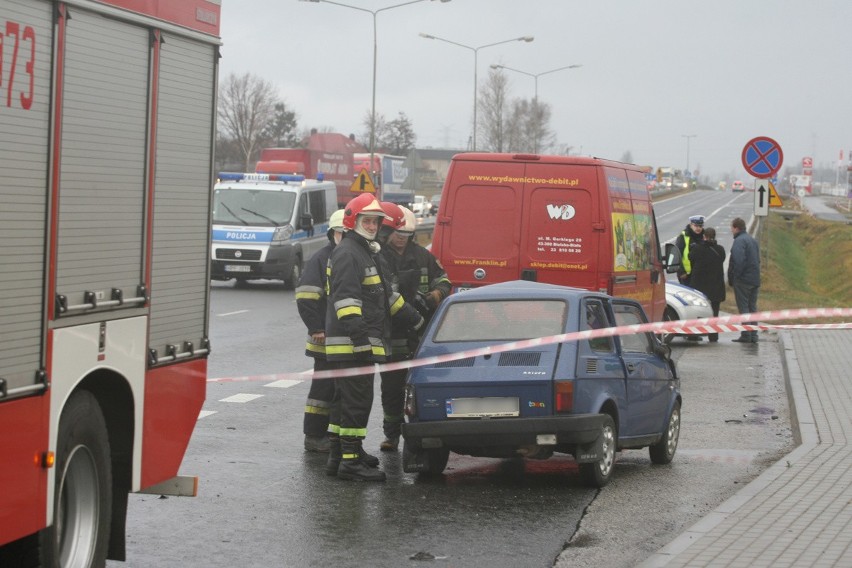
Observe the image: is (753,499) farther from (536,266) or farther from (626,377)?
(536,266)

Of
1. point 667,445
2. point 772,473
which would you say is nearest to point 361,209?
point 667,445

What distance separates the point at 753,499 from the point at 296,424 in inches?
189

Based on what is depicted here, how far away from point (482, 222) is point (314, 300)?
3908 millimetres

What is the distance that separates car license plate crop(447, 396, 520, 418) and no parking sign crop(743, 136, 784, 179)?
13828mm

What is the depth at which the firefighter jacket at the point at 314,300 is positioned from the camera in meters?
10.4

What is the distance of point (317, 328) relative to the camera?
1042 centimetres

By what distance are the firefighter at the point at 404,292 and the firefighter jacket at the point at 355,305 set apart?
3.72 ft

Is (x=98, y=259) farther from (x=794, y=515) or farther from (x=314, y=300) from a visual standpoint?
(x=314, y=300)

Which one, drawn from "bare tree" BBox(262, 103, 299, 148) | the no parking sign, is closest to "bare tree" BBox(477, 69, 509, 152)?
"bare tree" BBox(262, 103, 299, 148)

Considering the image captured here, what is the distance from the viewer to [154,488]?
6.87m

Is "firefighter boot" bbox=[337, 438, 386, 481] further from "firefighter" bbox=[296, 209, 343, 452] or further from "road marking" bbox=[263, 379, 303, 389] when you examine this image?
"road marking" bbox=[263, 379, 303, 389]

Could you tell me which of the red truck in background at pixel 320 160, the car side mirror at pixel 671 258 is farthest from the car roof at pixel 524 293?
the red truck in background at pixel 320 160

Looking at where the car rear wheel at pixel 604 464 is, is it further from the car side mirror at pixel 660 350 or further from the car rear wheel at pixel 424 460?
the car side mirror at pixel 660 350

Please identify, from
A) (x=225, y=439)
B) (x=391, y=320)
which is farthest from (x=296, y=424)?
(x=391, y=320)
